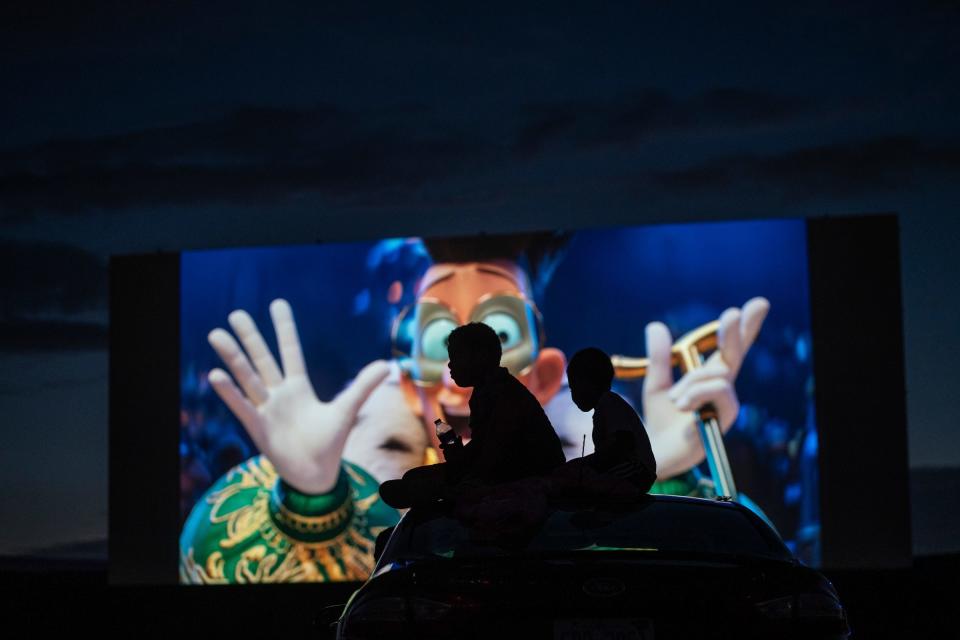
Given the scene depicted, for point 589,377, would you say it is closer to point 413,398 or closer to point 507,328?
point 507,328

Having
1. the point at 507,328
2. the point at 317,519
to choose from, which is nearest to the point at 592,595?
the point at 507,328

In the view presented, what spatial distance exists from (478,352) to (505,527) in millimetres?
1020

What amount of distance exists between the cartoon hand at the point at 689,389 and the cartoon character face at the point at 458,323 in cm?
124

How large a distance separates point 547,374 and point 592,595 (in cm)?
1375

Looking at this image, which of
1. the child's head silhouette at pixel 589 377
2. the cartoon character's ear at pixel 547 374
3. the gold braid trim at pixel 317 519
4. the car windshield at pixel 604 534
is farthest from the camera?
the gold braid trim at pixel 317 519

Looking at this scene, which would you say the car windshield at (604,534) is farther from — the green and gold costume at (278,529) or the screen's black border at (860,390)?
the screen's black border at (860,390)

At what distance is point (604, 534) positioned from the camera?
482 centimetres

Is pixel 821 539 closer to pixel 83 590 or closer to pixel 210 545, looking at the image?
pixel 210 545

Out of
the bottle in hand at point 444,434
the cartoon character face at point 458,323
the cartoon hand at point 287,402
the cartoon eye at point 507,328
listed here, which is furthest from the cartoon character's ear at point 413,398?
the bottle in hand at point 444,434

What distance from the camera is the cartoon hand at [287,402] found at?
18.7 meters

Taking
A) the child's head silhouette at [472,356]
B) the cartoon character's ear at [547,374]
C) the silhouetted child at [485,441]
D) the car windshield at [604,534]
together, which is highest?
the cartoon character's ear at [547,374]

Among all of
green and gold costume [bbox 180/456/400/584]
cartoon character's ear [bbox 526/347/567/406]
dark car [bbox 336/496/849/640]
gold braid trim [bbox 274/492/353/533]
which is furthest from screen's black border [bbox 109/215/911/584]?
dark car [bbox 336/496/849/640]

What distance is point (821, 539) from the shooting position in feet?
59.4

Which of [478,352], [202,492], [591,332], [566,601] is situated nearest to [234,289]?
[202,492]
